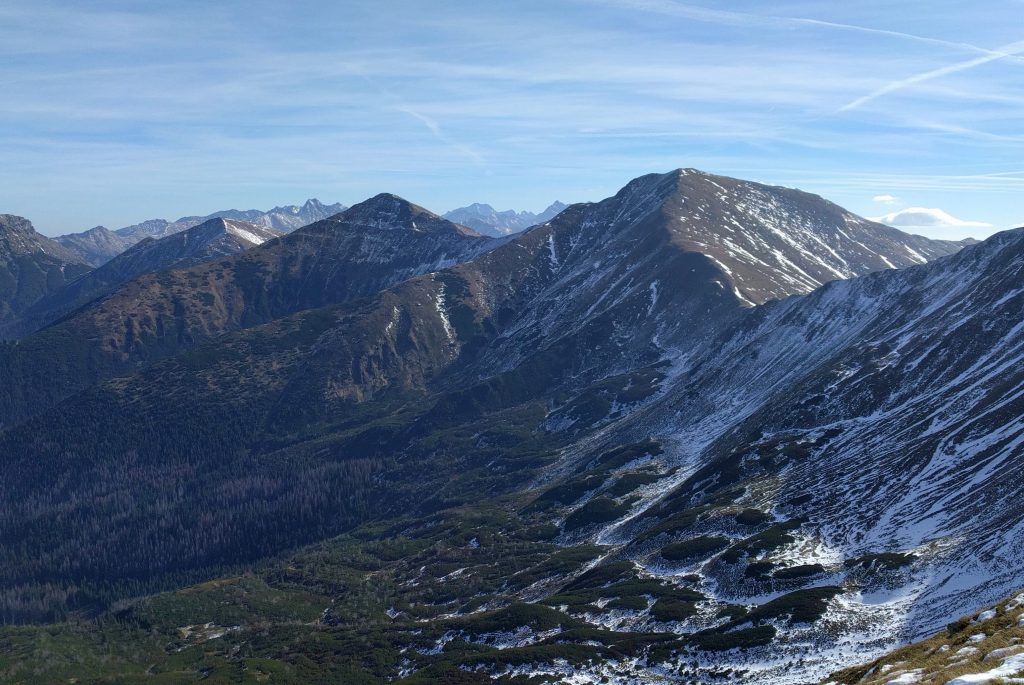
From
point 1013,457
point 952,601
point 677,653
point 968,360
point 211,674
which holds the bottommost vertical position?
point 211,674

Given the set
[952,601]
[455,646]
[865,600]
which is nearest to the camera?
[952,601]

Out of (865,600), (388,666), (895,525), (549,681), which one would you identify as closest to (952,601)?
(865,600)

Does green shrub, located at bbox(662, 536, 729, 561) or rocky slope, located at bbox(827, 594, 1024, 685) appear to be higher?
rocky slope, located at bbox(827, 594, 1024, 685)

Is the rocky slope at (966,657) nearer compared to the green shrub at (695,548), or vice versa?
the rocky slope at (966,657)

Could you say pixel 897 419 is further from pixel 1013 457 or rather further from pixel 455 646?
pixel 455 646

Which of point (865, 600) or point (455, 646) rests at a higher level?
point (865, 600)

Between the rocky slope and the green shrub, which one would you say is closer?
the rocky slope

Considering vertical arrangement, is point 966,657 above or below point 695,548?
above

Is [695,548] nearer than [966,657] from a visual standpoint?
No

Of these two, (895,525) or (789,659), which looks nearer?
(789,659)

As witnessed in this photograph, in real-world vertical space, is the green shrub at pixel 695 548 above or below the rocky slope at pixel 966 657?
below

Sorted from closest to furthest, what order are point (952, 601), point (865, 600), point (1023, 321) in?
point (952, 601) < point (865, 600) < point (1023, 321)
